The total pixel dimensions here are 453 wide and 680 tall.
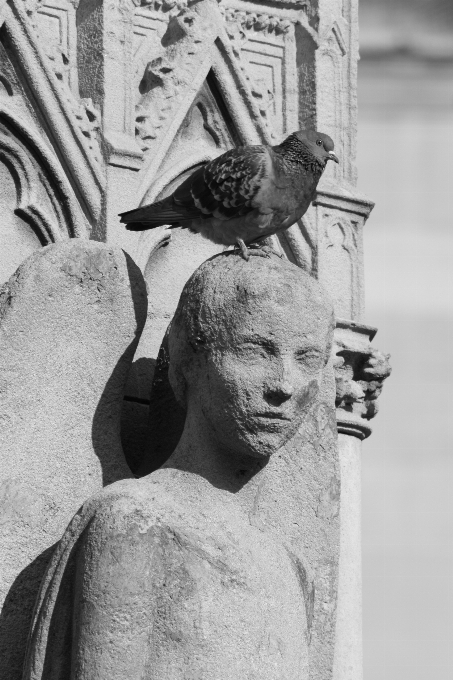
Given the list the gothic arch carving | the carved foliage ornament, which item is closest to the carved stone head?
the gothic arch carving

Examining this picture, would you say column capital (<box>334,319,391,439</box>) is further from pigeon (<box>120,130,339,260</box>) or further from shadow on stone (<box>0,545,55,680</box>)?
shadow on stone (<box>0,545,55,680</box>)

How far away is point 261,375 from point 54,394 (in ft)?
2.60

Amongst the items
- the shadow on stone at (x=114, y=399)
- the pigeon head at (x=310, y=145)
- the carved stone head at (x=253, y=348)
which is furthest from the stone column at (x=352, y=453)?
the carved stone head at (x=253, y=348)

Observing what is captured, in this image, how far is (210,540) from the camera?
5.11 metres

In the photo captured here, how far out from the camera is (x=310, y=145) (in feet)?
19.4

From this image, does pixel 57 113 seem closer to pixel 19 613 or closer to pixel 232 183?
pixel 232 183

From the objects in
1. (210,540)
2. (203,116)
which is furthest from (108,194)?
(210,540)

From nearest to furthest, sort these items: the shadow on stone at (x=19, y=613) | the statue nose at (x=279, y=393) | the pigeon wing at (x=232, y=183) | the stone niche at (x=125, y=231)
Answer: the statue nose at (x=279, y=393) → the shadow on stone at (x=19, y=613) → the stone niche at (x=125, y=231) → the pigeon wing at (x=232, y=183)

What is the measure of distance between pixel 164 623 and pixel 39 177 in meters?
2.08

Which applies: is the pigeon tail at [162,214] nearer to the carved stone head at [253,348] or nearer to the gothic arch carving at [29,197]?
the gothic arch carving at [29,197]

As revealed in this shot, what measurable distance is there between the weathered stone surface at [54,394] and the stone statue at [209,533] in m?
0.32

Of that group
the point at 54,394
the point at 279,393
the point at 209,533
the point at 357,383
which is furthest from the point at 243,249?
the point at 357,383

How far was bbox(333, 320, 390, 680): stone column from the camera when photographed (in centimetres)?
650

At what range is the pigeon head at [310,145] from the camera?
19.4 feet
